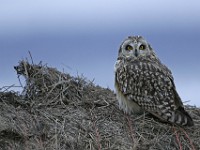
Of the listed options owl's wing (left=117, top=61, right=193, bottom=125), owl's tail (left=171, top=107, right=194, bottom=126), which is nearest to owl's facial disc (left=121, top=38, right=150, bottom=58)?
owl's wing (left=117, top=61, right=193, bottom=125)

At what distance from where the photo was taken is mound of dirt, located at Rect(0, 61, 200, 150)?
7.41 meters

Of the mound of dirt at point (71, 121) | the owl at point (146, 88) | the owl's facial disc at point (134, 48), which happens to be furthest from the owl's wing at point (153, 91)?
the owl's facial disc at point (134, 48)

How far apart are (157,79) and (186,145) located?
3.61 feet

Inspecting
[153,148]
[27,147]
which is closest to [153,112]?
[153,148]

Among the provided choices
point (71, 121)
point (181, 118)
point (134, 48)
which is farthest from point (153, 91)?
point (71, 121)

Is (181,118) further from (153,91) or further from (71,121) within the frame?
(71,121)

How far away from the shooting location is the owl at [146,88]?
8.46m

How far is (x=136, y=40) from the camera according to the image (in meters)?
9.27

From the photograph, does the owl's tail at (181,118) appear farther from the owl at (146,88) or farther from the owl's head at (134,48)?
the owl's head at (134,48)

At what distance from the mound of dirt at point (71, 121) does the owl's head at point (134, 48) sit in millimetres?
639

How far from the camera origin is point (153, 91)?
8.62 m

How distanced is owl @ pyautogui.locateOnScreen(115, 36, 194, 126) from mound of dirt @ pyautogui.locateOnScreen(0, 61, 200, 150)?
0.42 feet

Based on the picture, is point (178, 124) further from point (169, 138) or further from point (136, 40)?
point (136, 40)

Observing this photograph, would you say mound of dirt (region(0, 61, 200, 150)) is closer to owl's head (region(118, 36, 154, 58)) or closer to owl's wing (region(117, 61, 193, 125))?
owl's wing (region(117, 61, 193, 125))
